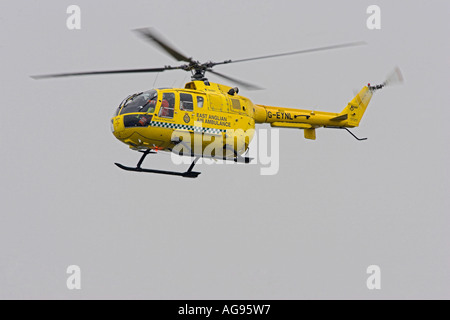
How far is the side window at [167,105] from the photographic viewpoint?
1455 cm

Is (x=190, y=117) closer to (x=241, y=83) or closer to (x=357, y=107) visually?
(x=241, y=83)

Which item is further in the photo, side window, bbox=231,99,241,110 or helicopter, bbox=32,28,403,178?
side window, bbox=231,99,241,110

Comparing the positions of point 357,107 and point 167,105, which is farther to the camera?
point 357,107

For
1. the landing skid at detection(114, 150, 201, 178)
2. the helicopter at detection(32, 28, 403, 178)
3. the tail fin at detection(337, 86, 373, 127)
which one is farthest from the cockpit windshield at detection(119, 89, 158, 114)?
the tail fin at detection(337, 86, 373, 127)

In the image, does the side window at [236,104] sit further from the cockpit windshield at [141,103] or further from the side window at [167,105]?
the cockpit windshield at [141,103]

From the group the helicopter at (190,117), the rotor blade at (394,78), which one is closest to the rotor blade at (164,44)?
the helicopter at (190,117)

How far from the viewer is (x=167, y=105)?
48.0 ft

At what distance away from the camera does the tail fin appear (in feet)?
61.5

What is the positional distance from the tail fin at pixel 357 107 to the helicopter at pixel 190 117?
111 inches

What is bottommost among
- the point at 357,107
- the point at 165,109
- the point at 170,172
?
the point at 170,172

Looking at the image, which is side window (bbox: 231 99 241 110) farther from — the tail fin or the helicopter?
the tail fin

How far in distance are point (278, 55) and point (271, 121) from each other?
3041mm

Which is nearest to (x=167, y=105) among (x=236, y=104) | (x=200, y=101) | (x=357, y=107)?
(x=200, y=101)

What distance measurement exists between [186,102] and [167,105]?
0.46 metres
